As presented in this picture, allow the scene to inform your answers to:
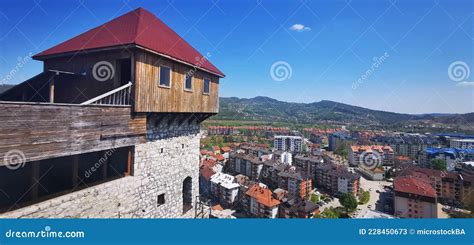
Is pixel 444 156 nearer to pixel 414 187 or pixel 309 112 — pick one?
pixel 414 187

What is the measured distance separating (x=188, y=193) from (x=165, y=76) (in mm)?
5299

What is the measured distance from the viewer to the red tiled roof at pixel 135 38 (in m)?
7.05

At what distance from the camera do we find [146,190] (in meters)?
7.63

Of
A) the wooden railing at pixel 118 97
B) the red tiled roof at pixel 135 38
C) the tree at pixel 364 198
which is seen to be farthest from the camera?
the tree at pixel 364 198

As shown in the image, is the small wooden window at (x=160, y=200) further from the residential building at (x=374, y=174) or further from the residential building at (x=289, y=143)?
the residential building at (x=289, y=143)

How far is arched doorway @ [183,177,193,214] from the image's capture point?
1012 cm

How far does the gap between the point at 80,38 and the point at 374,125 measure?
140 m

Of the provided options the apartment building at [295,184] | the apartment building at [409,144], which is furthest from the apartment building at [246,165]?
the apartment building at [409,144]

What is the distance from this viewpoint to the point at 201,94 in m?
9.78

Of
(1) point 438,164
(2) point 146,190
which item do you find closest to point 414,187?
(1) point 438,164

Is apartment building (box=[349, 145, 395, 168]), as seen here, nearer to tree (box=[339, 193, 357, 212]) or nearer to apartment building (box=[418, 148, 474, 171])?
apartment building (box=[418, 148, 474, 171])

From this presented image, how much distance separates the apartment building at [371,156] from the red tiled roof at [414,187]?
3028 centimetres

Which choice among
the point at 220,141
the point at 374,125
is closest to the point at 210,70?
the point at 220,141
